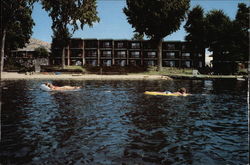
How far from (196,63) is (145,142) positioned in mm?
89338

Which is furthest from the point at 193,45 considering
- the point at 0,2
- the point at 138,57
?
the point at 0,2

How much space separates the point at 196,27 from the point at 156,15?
77.0 feet

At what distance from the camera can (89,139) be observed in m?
11.2

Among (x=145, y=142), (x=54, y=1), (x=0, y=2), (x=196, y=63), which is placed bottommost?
(x=145, y=142)

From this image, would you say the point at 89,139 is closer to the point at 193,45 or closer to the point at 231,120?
the point at 231,120

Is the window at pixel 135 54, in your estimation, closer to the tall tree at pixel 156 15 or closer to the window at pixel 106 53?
the window at pixel 106 53

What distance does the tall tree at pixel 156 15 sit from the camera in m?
67.6

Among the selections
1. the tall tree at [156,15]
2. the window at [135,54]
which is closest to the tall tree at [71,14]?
the tall tree at [156,15]

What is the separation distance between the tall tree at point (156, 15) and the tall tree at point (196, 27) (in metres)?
13.5

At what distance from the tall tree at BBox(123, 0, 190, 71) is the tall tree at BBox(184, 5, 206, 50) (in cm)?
1350

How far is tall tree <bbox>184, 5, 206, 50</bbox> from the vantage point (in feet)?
273

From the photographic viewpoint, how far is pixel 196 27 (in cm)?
8456

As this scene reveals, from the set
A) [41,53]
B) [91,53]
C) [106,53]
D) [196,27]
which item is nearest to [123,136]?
[196,27]

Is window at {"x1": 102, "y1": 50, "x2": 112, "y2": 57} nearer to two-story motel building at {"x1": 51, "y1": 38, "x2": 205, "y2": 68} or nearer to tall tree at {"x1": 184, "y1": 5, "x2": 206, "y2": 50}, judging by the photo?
two-story motel building at {"x1": 51, "y1": 38, "x2": 205, "y2": 68}
